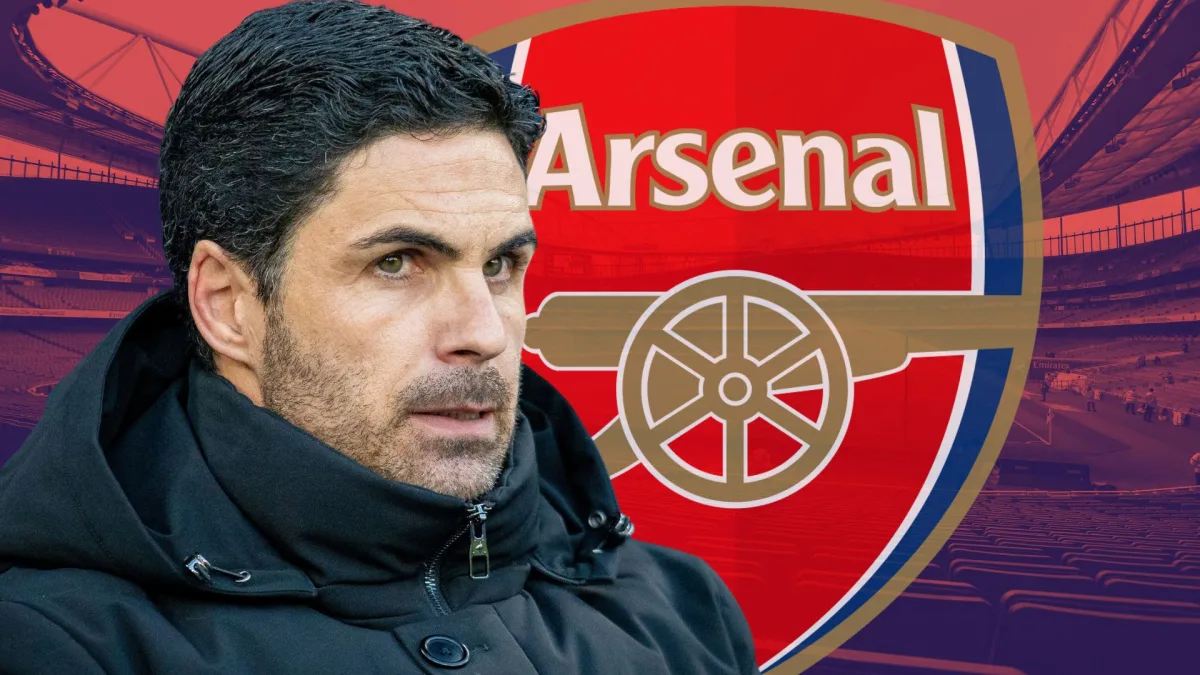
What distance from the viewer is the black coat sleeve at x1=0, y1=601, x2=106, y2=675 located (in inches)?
48.3

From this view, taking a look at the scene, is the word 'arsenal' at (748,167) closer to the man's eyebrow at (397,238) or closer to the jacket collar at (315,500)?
the man's eyebrow at (397,238)

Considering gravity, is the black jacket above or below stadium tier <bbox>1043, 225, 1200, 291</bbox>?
below

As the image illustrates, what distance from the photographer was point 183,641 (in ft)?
4.35

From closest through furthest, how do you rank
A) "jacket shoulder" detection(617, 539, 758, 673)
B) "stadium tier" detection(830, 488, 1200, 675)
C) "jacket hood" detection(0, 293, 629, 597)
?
"jacket hood" detection(0, 293, 629, 597), "jacket shoulder" detection(617, 539, 758, 673), "stadium tier" detection(830, 488, 1200, 675)

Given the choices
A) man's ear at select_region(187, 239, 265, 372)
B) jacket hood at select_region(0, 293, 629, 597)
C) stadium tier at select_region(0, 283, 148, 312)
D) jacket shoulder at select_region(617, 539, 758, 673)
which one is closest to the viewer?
jacket hood at select_region(0, 293, 629, 597)

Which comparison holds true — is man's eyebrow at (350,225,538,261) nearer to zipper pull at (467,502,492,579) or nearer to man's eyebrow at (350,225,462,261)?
man's eyebrow at (350,225,462,261)

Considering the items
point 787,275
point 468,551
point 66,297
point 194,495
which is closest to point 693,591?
point 468,551

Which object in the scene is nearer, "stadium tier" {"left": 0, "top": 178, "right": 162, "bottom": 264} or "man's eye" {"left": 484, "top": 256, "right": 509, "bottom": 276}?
"man's eye" {"left": 484, "top": 256, "right": 509, "bottom": 276}

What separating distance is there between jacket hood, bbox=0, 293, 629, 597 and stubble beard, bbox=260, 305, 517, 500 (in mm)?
67

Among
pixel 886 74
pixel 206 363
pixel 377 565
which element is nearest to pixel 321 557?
pixel 377 565

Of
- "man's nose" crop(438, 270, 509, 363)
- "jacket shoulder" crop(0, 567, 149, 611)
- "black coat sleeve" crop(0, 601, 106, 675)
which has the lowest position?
"black coat sleeve" crop(0, 601, 106, 675)

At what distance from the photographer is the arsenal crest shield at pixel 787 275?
247cm

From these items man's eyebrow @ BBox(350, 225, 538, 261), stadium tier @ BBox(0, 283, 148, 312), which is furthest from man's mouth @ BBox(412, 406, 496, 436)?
stadium tier @ BBox(0, 283, 148, 312)

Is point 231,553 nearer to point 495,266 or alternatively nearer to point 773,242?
point 495,266
